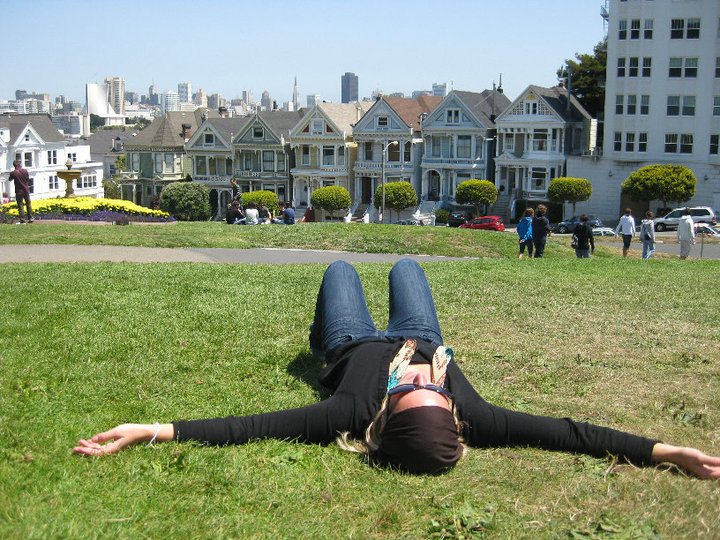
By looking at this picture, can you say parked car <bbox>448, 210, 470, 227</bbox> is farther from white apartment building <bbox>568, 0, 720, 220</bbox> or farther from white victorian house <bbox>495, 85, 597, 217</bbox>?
white apartment building <bbox>568, 0, 720, 220</bbox>

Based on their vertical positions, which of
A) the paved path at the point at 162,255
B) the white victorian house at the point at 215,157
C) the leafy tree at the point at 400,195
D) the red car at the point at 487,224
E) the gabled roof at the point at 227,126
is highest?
the gabled roof at the point at 227,126

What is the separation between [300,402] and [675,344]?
3.75 meters

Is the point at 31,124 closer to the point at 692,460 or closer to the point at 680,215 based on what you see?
the point at 680,215

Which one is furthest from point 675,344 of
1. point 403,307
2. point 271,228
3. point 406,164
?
point 406,164

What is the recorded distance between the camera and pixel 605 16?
5984 centimetres

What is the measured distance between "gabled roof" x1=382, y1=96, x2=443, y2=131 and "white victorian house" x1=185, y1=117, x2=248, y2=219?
539 inches

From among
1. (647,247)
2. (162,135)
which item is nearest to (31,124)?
(162,135)

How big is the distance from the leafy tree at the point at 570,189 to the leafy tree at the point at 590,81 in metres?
14.6

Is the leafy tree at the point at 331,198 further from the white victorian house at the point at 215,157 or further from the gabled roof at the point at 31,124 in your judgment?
the gabled roof at the point at 31,124

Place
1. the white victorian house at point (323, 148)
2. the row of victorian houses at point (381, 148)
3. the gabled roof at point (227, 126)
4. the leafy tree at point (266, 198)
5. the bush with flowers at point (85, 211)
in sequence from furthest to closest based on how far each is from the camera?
1. the gabled roof at point (227, 126)
2. the white victorian house at point (323, 148)
3. the leafy tree at point (266, 198)
4. the row of victorian houses at point (381, 148)
5. the bush with flowers at point (85, 211)

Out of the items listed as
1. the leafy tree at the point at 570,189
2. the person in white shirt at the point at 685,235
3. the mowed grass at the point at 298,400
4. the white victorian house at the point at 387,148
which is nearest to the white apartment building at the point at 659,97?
the leafy tree at the point at 570,189

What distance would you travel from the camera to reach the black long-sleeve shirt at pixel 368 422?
495cm

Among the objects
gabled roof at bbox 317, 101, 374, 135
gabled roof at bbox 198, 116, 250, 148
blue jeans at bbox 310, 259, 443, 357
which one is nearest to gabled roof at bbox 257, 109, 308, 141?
gabled roof at bbox 198, 116, 250, 148

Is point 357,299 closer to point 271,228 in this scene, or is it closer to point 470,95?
point 271,228
